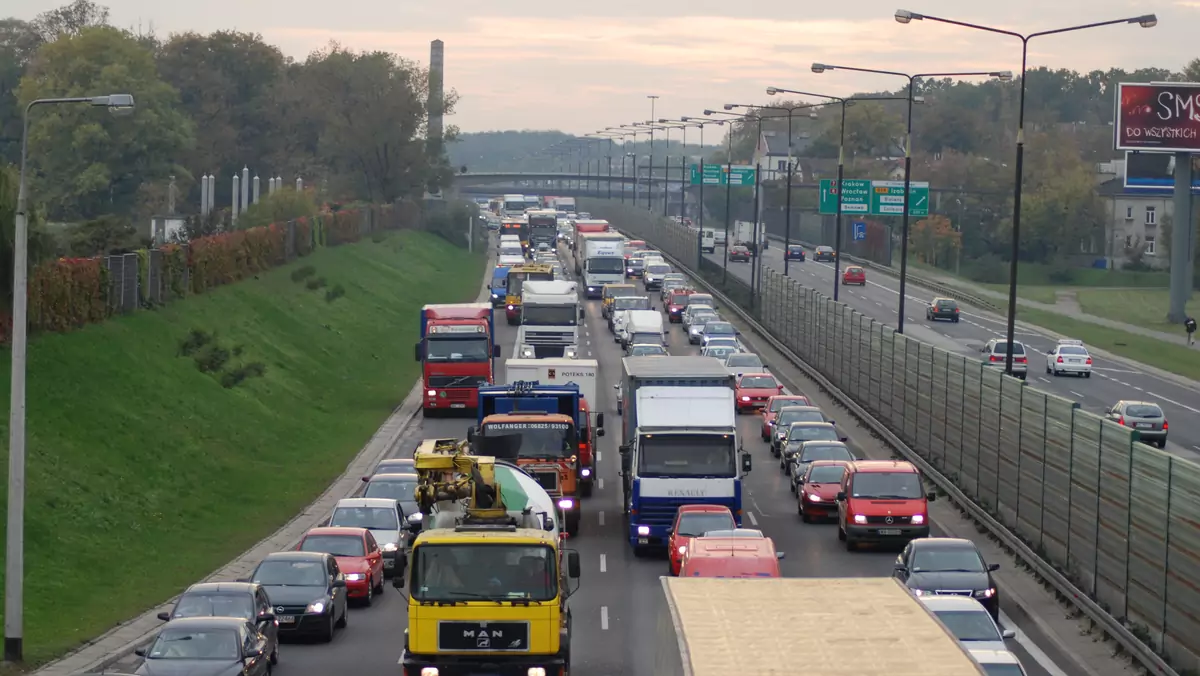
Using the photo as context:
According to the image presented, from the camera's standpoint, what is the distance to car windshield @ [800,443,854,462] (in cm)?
4062

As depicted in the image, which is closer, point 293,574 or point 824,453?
Answer: point 293,574

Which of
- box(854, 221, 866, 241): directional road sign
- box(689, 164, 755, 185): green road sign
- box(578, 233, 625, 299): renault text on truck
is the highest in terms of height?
box(689, 164, 755, 185): green road sign

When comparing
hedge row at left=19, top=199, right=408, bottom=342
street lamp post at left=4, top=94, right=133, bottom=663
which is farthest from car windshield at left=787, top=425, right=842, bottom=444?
street lamp post at left=4, top=94, right=133, bottom=663

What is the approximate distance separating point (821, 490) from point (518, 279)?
157 feet

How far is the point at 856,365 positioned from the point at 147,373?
23.5m

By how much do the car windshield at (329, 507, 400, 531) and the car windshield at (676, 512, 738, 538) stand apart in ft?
18.6

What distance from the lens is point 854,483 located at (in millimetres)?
34125

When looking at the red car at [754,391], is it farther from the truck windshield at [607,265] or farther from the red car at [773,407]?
the truck windshield at [607,265]

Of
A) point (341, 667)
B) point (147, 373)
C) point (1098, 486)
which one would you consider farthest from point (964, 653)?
point (147, 373)

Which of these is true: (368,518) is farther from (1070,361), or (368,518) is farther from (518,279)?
(518,279)

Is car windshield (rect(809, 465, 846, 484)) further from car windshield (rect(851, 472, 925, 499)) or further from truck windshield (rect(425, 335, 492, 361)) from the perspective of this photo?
truck windshield (rect(425, 335, 492, 361))

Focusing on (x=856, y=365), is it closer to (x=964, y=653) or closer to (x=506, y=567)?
(x=506, y=567)

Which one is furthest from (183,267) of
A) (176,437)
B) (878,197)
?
(878,197)

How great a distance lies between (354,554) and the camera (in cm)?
2905
